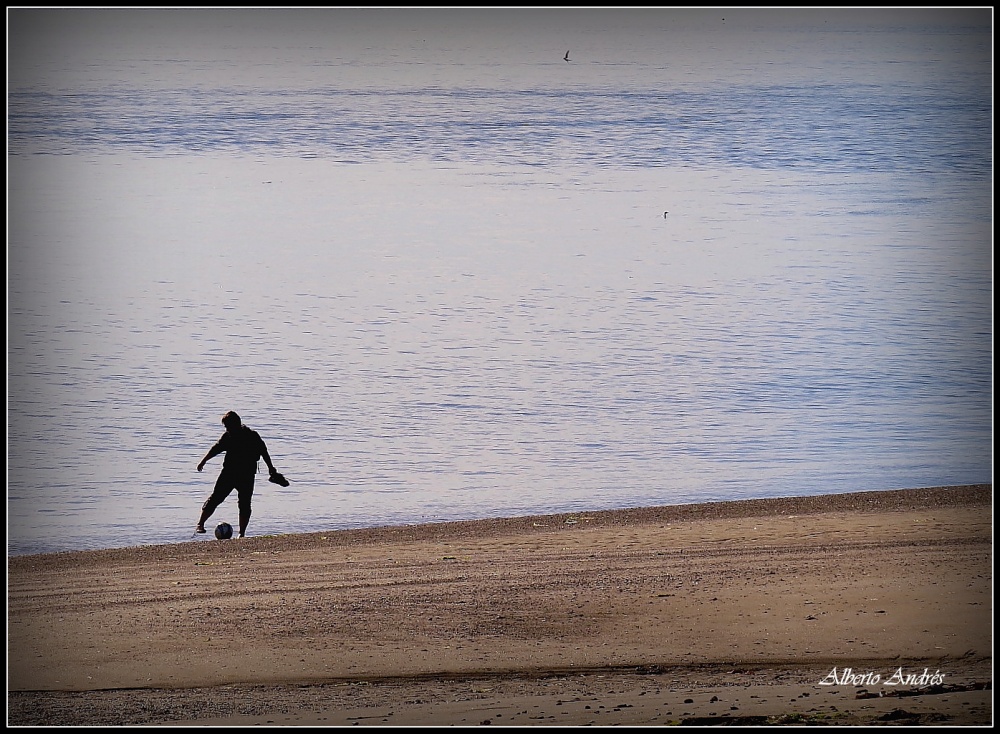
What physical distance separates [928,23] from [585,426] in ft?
19.5

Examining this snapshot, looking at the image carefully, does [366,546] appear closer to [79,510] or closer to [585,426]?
[79,510]

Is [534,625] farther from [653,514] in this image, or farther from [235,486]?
[235,486]

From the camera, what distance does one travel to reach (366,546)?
32.3 feet

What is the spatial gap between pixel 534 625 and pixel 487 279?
11.6 meters

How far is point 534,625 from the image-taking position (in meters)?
7.93

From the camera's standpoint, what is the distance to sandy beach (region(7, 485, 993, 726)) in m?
6.65

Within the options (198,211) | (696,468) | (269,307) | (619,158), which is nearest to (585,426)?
(696,468)
